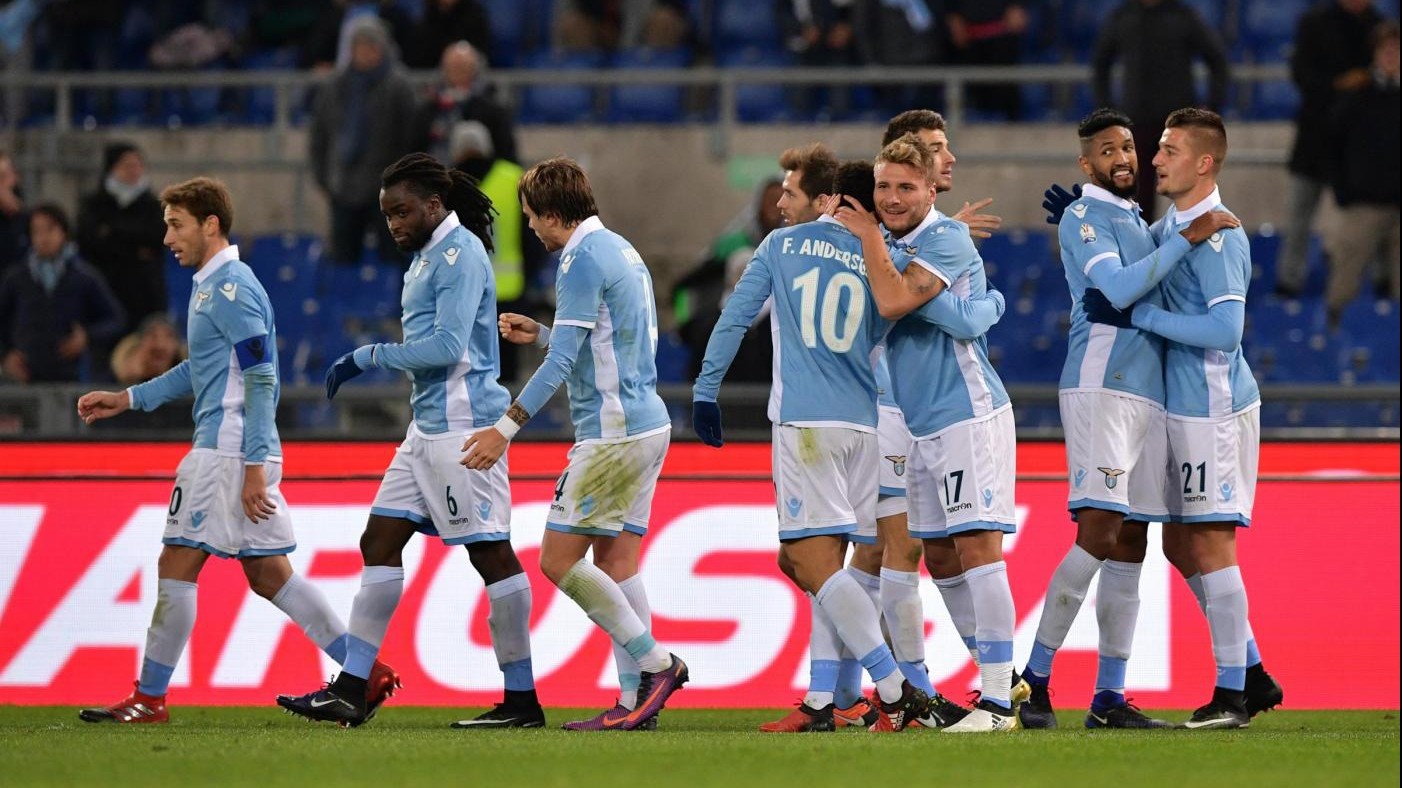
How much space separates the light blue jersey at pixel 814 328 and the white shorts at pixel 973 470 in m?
0.30

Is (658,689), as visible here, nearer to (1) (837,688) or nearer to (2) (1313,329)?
(1) (837,688)

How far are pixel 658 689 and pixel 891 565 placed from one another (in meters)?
1.12

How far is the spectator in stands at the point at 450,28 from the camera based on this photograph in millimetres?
15602

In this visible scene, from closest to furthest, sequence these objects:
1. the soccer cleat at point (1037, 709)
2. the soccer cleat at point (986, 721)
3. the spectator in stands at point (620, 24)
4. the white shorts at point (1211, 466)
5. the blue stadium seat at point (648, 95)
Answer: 1. the soccer cleat at point (986, 721)
2. the white shorts at point (1211, 466)
3. the soccer cleat at point (1037, 709)
4. the blue stadium seat at point (648, 95)
5. the spectator in stands at point (620, 24)

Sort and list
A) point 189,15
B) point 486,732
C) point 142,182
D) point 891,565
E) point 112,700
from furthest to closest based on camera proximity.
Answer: point 189,15, point 142,182, point 112,700, point 891,565, point 486,732

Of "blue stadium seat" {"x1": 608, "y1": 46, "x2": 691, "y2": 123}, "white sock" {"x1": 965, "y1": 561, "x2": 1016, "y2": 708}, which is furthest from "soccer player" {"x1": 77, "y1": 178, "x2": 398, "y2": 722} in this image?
"blue stadium seat" {"x1": 608, "y1": 46, "x2": 691, "y2": 123}

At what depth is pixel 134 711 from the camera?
28.1 feet

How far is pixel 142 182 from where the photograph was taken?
13797mm

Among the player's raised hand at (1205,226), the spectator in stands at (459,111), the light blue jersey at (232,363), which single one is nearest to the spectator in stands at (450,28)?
the spectator in stands at (459,111)

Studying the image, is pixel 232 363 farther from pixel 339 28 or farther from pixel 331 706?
pixel 339 28

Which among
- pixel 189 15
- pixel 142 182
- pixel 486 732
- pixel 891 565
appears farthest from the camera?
pixel 189 15

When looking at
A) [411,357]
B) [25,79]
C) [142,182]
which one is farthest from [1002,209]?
[411,357]

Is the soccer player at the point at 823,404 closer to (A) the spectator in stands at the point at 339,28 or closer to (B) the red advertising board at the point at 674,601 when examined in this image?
(B) the red advertising board at the point at 674,601

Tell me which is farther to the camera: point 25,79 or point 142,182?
point 25,79
